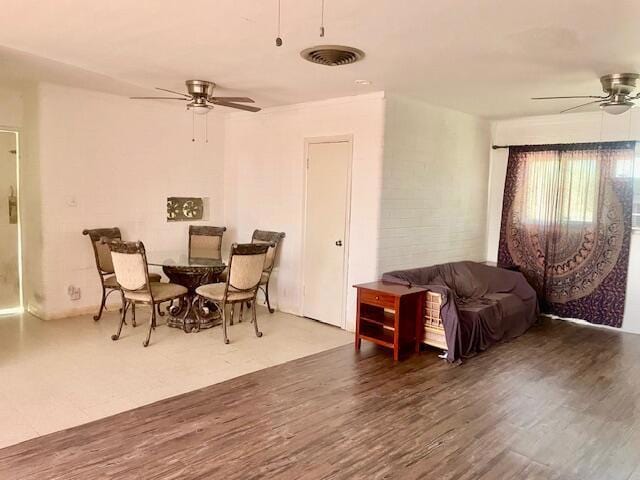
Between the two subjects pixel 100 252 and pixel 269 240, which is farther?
pixel 269 240

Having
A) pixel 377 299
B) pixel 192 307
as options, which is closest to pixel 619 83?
pixel 377 299

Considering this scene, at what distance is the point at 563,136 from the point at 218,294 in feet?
14.1

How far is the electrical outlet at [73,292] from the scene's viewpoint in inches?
201

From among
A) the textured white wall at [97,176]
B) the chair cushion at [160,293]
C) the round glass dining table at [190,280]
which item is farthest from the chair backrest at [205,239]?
the chair cushion at [160,293]

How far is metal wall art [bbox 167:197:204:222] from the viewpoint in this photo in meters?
5.85

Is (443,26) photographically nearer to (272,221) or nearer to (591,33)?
(591,33)

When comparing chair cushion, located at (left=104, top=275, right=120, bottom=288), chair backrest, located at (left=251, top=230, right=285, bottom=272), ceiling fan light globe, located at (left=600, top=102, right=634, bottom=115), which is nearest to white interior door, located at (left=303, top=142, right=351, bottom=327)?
chair backrest, located at (left=251, top=230, right=285, bottom=272)

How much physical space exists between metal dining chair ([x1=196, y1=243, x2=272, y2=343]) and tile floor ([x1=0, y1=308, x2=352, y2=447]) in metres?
0.37

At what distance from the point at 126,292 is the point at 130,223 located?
53.1 inches

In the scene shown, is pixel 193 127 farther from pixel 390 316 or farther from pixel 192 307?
pixel 390 316

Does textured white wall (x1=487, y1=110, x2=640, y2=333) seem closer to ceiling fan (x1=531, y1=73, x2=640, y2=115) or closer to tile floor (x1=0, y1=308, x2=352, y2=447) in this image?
ceiling fan (x1=531, y1=73, x2=640, y2=115)

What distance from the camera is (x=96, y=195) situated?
5188 millimetres

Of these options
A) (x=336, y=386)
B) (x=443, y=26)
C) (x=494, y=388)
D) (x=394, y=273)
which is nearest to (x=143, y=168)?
(x=394, y=273)

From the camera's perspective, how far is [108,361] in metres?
3.86
